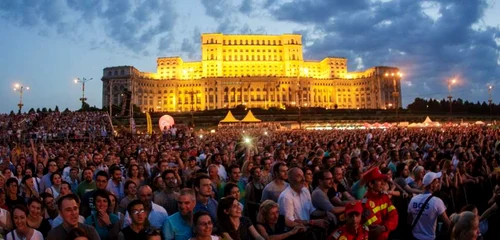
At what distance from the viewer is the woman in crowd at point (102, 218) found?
5.48 m

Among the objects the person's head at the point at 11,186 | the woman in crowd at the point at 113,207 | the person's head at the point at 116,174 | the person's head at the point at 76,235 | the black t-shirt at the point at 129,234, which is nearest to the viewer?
the person's head at the point at 76,235

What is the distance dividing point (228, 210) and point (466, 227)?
2.55 metres

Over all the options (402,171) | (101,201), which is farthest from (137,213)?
(402,171)

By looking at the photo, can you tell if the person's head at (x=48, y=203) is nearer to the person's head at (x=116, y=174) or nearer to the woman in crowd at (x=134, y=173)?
the person's head at (x=116, y=174)

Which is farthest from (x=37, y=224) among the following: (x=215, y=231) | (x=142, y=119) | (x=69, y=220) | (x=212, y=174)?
(x=142, y=119)

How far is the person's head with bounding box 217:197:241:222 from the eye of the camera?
4953 mm

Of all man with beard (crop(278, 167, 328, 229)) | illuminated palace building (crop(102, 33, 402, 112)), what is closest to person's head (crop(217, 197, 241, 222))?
man with beard (crop(278, 167, 328, 229))

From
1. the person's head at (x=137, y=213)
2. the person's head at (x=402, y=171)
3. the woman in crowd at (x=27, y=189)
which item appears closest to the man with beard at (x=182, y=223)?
the person's head at (x=137, y=213)

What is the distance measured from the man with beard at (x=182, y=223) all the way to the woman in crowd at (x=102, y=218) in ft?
2.57

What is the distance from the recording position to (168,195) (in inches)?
275

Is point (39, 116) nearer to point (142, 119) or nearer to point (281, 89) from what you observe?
point (142, 119)

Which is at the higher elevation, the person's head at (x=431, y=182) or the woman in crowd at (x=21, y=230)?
the person's head at (x=431, y=182)

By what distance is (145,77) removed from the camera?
5379 inches

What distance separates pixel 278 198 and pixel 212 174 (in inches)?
82.5
